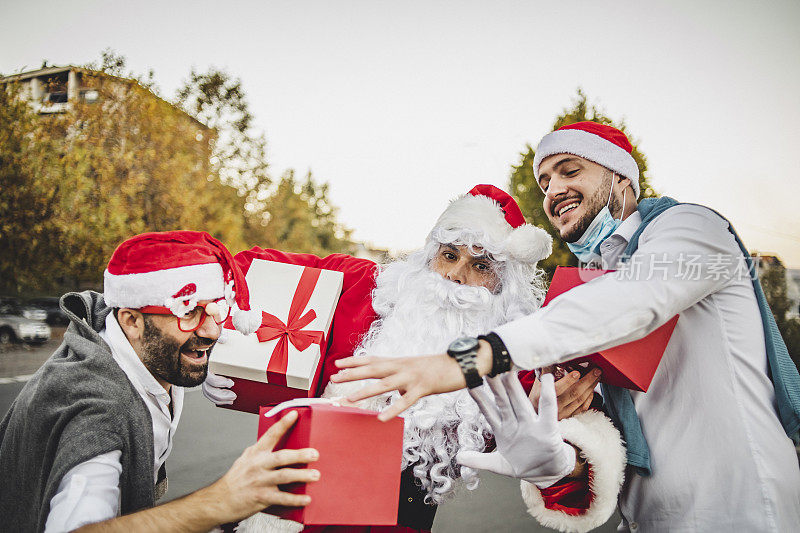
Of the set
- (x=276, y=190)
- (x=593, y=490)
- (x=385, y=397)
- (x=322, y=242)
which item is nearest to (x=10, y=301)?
(x=276, y=190)

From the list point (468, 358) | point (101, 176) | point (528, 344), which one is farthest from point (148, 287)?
point (101, 176)

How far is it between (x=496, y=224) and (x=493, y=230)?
0.17 feet

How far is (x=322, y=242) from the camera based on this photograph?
3728 cm

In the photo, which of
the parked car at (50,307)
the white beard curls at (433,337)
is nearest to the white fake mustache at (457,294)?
the white beard curls at (433,337)

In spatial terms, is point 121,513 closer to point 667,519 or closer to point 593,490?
point 593,490

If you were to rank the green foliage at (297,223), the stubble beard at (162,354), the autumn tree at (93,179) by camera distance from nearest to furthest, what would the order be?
the stubble beard at (162,354)
the autumn tree at (93,179)
the green foliage at (297,223)

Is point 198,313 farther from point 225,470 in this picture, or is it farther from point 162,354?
point 225,470

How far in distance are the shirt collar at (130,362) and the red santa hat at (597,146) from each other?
6.40 ft

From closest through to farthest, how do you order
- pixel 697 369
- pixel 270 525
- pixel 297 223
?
pixel 697 369 < pixel 270 525 < pixel 297 223

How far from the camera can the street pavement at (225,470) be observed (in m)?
5.19

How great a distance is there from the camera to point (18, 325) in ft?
34.5

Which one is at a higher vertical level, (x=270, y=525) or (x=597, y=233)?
(x=597, y=233)

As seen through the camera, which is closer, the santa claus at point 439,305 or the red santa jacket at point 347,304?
the santa claus at point 439,305

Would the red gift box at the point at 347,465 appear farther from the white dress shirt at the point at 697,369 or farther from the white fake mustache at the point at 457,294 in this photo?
the white fake mustache at the point at 457,294
